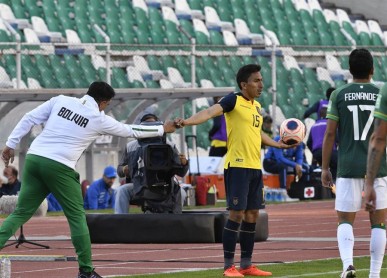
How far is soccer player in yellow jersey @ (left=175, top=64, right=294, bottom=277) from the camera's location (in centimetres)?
1288

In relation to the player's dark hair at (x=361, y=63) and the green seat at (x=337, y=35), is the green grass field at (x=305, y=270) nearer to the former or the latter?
the player's dark hair at (x=361, y=63)

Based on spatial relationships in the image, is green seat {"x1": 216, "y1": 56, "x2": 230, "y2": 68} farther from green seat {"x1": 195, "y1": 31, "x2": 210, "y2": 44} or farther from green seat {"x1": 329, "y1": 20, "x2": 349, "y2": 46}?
green seat {"x1": 329, "y1": 20, "x2": 349, "y2": 46}

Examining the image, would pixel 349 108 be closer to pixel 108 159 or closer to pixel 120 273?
pixel 120 273

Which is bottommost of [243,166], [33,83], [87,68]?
[243,166]

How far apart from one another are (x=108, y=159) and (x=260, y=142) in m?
15.6

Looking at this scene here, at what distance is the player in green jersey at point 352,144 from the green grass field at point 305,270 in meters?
1.34

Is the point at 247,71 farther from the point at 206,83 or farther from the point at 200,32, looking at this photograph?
the point at 200,32

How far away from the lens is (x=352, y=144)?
10.9 m

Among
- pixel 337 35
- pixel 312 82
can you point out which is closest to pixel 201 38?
pixel 312 82

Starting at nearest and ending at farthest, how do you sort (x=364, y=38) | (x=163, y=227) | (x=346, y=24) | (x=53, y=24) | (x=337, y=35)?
(x=163, y=227), (x=53, y=24), (x=337, y=35), (x=364, y=38), (x=346, y=24)

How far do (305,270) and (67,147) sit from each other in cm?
262

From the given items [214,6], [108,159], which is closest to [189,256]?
[108,159]

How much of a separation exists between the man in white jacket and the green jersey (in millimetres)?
2172

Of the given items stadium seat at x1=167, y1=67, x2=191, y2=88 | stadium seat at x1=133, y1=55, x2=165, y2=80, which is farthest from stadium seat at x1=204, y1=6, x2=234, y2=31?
stadium seat at x1=167, y1=67, x2=191, y2=88
